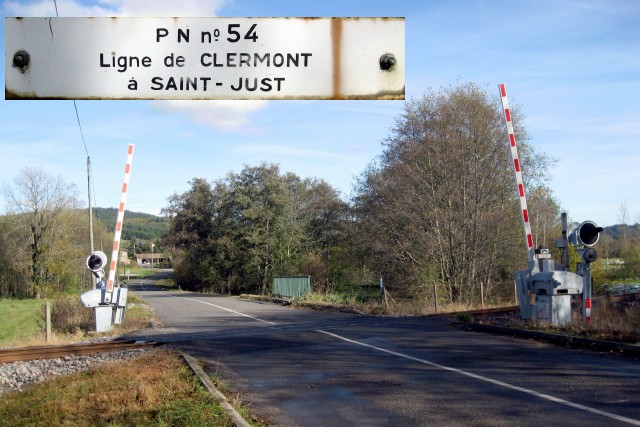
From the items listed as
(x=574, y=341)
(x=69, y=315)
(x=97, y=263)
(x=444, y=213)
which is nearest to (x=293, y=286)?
(x=444, y=213)

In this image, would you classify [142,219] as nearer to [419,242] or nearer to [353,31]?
[419,242]

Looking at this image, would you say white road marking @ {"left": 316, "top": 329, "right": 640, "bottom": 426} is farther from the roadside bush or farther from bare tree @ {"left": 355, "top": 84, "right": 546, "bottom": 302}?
bare tree @ {"left": 355, "top": 84, "right": 546, "bottom": 302}

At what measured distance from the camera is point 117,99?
441cm

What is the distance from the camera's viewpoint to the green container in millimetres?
36400

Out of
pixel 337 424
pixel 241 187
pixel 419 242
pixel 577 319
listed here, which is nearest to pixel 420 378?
pixel 337 424

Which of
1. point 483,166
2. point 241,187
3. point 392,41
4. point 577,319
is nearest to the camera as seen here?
point 392,41

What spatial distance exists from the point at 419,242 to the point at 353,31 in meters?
28.8

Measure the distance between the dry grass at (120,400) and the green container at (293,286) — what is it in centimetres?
2687

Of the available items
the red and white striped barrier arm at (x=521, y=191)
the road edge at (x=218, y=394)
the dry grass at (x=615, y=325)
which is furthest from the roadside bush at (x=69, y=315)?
the dry grass at (x=615, y=325)

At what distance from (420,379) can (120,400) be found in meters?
4.08

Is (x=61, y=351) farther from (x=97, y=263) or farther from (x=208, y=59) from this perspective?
(x=208, y=59)

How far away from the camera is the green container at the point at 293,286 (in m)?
36.4

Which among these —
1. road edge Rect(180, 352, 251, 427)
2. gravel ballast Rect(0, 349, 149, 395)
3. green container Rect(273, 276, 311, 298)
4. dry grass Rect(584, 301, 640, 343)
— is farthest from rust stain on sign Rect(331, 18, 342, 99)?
green container Rect(273, 276, 311, 298)

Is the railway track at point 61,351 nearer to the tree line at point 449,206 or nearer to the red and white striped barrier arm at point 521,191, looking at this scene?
the red and white striped barrier arm at point 521,191
